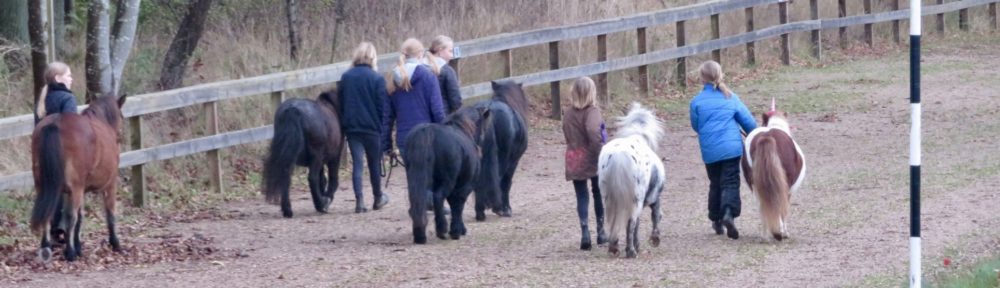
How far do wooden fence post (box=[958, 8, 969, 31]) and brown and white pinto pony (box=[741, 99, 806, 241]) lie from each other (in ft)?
53.5

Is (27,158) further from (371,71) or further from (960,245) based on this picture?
(960,245)

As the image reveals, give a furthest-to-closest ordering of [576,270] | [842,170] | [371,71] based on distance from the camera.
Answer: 1. [842,170]
2. [371,71]
3. [576,270]

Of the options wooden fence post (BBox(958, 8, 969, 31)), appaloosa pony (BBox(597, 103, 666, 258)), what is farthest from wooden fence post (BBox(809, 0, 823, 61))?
appaloosa pony (BBox(597, 103, 666, 258))

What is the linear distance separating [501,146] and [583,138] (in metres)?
1.57

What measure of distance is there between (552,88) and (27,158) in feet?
22.1

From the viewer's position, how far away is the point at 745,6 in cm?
2016

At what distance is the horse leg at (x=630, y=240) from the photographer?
29.9ft

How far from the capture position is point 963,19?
25.0 meters

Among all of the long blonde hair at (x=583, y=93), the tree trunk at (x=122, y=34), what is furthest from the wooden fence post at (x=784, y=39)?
the long blonde hair at (x=583, y=93)

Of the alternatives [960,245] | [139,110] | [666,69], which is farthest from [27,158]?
[666,69]

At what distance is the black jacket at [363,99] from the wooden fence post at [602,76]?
20.4ft

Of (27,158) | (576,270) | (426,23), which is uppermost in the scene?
(426,23)

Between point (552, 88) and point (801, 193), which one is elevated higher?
point (552, 88)

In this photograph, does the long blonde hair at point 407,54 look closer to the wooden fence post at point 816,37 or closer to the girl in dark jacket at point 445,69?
the girl in dark jacket at point 445,69
